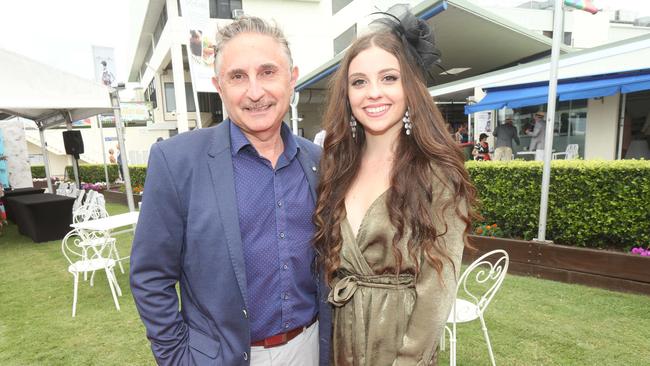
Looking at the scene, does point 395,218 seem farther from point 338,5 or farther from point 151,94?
point 151,94

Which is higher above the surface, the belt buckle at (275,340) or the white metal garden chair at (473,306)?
the belt buckle at (275,340)

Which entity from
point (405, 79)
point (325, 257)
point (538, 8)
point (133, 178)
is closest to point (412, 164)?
point (405, 79)

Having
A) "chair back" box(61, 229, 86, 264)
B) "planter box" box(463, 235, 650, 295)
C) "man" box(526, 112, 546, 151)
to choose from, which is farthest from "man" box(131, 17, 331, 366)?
"man" box(526, 112, 546, 151)

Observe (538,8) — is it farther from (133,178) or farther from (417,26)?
(417,26)

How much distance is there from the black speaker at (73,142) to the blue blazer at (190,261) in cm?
1062

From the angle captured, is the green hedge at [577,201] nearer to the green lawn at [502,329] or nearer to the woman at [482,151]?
the green lawn at [502,329]

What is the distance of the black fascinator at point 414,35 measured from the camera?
1.64 m

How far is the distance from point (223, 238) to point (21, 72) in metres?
6.57

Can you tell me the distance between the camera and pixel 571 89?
7.23 metres

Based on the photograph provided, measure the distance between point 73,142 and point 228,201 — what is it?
435 inches

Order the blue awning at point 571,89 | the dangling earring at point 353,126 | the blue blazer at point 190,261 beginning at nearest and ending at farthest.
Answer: the blue blazer at point 190,261 < the dangling earring at point 353,126 < the blue awning at point 571,89

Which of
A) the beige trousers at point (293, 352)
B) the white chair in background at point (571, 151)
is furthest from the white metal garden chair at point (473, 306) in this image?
the white chair in background at point (571, 151)

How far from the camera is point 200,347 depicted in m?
1.45

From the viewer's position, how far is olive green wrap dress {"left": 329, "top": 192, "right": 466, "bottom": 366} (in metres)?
1.46
